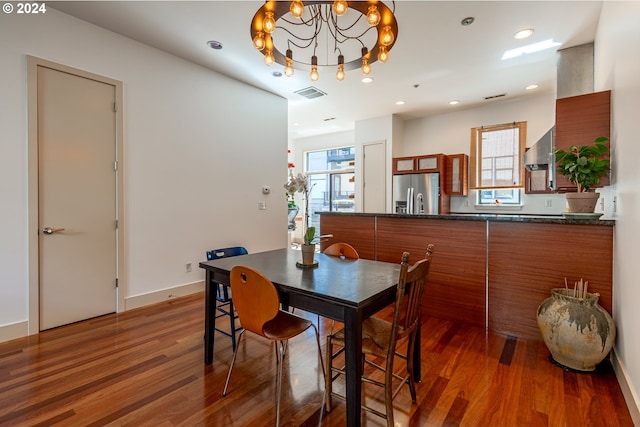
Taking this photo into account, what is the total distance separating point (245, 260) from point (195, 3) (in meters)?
2.37

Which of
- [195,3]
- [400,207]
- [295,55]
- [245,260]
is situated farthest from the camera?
[400,207]

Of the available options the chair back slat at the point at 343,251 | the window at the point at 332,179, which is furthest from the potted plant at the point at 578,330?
the window at the point at 332,179

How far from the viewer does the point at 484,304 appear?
2889 mm

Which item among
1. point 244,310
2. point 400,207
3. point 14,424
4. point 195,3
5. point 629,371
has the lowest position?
point 14,424

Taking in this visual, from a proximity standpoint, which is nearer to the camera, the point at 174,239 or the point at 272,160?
the point at 174,239

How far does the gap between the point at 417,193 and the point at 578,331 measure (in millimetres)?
3952

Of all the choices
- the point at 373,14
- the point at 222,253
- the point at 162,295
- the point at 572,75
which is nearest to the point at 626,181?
the point at 373,14

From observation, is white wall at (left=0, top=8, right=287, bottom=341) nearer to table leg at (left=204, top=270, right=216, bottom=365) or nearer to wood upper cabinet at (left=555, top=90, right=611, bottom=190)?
table leg at (left=204, top=270, right=216, bottom=365)

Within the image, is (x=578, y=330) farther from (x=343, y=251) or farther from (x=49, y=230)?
(x=49, y=230)

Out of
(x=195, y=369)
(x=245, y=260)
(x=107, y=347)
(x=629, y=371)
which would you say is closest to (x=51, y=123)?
(x=107, y=347)

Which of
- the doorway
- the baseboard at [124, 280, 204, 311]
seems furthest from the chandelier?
the baseboard at [124, 280, 204, 311]

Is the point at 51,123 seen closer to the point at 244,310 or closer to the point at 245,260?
the point at 245,260

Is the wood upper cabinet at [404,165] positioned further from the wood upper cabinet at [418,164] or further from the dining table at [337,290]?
the dining table at [337,290]

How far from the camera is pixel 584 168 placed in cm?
237
